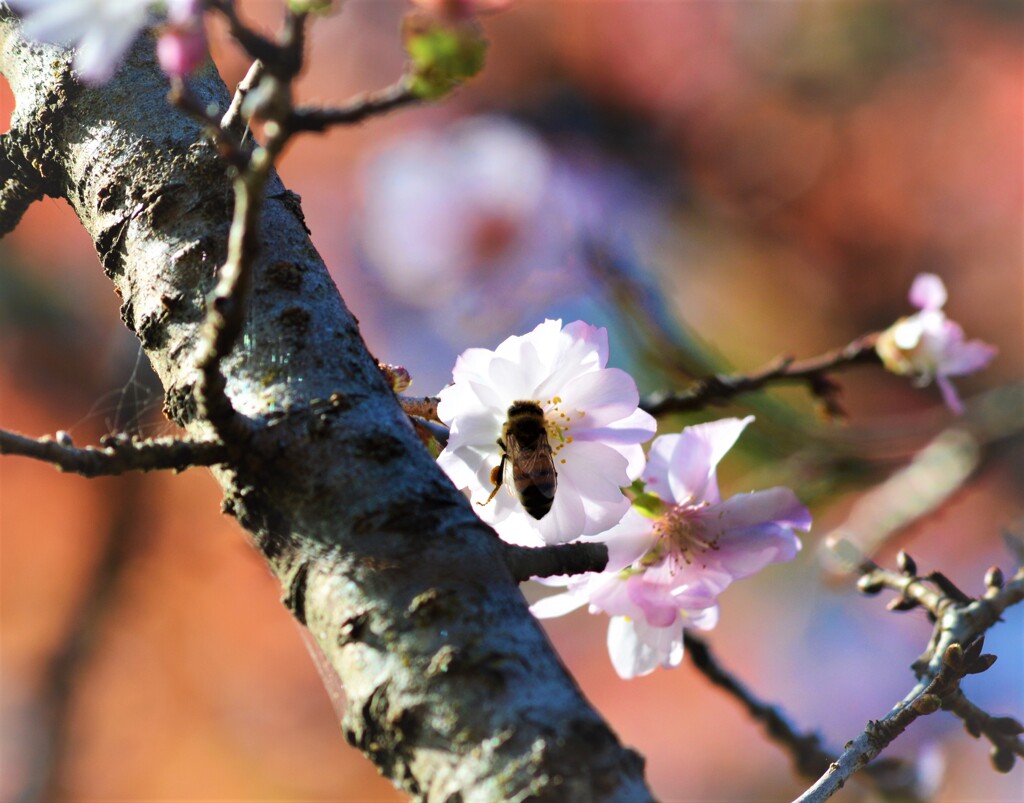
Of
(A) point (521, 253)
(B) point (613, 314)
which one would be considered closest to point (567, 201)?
(A) point (521, 253)

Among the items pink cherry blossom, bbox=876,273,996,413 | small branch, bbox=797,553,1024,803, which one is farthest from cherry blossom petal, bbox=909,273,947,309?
small branch, bbox=797,553,1024,803

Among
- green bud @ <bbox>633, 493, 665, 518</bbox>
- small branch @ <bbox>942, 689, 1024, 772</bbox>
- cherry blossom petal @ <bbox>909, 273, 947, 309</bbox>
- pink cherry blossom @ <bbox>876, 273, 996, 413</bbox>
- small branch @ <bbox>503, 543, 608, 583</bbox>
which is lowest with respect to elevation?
small branch @ <bbox>942, 689, 1024, 772</bbox>

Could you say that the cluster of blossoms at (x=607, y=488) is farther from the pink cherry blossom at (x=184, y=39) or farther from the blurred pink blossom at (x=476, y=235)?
the blurred pink blossom at (x=476, y=235)

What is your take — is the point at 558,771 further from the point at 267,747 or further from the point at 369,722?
the point at 267,747

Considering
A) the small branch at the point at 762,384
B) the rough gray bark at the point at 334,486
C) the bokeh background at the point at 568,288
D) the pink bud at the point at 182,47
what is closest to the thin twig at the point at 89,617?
the bokeh background at the point at 568,288

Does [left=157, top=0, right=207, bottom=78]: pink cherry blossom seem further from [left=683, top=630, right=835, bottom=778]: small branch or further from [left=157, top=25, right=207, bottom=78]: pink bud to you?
[left=683, top=630, right=835, bottom=778]: small branch

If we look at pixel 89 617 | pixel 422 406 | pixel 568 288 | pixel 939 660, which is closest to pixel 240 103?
pixel 422 406
